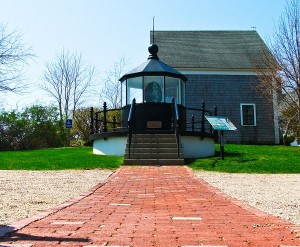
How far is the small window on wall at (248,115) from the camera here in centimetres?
2391

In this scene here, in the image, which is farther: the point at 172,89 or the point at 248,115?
the point at 248,115

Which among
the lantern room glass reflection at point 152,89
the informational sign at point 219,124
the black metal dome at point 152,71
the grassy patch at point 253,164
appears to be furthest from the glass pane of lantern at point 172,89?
the grassy patch at point 253,164

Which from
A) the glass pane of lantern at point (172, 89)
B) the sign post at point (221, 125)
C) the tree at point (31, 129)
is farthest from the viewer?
the tree at point (31, 129)

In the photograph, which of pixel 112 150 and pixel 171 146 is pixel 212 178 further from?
pixel 112 150

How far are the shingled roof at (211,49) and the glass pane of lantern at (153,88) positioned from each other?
8674 millimetres

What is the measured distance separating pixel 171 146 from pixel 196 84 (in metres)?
11.8

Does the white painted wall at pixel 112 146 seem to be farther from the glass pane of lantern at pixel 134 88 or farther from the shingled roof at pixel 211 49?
the shingled roof at pixel 211 49

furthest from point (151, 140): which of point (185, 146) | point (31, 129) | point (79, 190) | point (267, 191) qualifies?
point (31, 129)

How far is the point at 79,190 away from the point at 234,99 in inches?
727

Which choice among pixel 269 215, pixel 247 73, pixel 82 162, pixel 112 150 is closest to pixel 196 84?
pixel 247 73

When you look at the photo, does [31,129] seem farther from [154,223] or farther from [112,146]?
[154,223]

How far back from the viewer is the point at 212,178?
907cm

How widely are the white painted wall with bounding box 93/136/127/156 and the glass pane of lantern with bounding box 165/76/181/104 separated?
113 inches

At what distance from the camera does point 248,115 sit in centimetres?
2402
